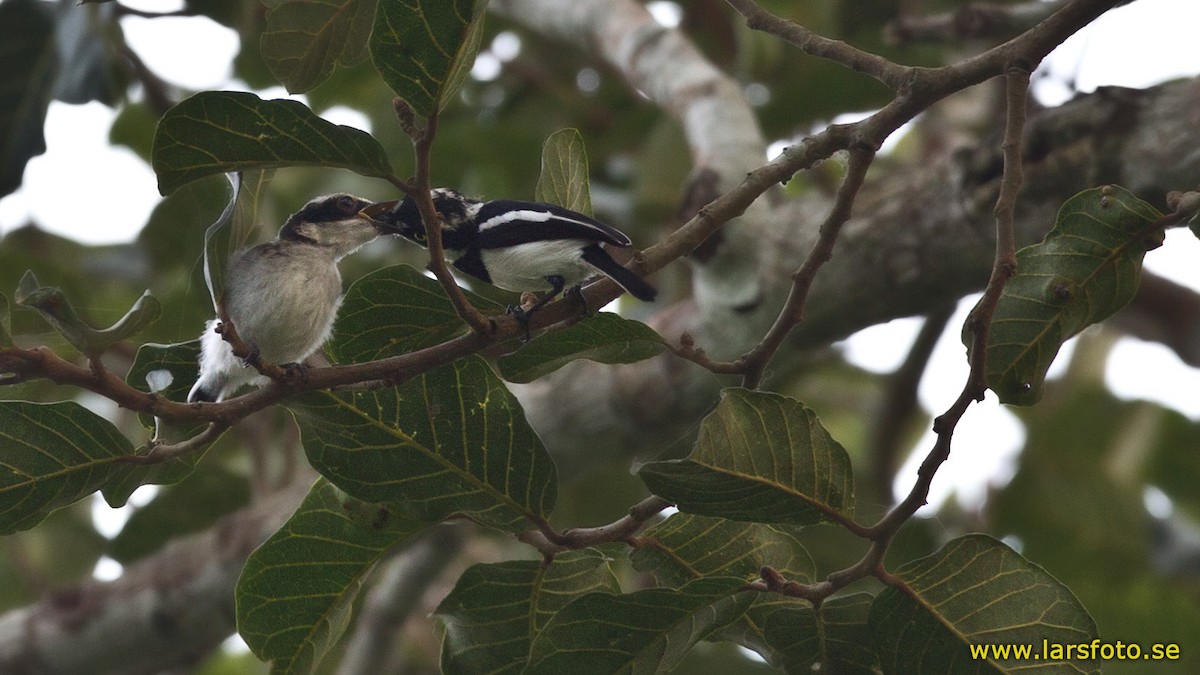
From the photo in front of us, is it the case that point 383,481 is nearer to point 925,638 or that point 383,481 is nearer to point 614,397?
point 925,638

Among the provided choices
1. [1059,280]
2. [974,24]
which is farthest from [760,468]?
[974,24]

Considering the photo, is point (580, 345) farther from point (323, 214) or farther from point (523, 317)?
point (323, 214)

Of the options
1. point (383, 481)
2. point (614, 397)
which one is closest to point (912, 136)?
point (614, 397)

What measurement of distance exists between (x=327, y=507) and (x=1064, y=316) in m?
1.34

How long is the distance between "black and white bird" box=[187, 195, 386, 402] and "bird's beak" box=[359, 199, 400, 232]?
0.01 metres

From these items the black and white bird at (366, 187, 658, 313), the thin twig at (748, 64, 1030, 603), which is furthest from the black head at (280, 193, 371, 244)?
the thin twig at (748, 64, 1030, 603)

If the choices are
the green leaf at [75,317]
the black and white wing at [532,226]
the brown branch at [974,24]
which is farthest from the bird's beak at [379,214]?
the brown branch at [974,24]

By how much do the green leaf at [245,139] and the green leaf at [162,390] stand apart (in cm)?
49

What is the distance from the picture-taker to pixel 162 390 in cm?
227

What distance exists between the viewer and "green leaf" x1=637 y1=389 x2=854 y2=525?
1909mm

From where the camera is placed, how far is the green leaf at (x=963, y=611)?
204cm

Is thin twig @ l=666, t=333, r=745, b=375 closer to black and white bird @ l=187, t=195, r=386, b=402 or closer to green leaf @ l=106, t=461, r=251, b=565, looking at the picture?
black and white bird @ l=187, t=195, r=386, b=402

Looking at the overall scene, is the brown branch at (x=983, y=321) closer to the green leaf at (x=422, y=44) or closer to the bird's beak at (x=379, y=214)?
the green leaf at (x=422, y=44)

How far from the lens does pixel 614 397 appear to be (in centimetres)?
397
